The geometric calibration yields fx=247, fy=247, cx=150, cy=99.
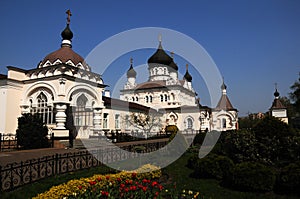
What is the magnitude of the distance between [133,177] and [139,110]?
27030 mm

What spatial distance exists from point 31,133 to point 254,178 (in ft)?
45.7

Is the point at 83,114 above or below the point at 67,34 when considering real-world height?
below

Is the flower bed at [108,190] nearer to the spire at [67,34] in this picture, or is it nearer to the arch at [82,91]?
the arch at [82,91]

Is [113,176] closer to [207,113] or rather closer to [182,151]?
[182,151]

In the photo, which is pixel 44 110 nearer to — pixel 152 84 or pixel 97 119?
pixel 97 119

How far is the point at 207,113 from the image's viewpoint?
42.2m

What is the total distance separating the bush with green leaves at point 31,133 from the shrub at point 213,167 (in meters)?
11.6

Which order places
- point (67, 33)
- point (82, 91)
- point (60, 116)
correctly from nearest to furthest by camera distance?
point (60, 116)
point (82, 91)
point (67, 33)

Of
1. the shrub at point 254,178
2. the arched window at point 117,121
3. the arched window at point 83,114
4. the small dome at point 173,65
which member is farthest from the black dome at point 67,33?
the small dome at point 173,65

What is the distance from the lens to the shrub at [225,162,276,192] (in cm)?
738

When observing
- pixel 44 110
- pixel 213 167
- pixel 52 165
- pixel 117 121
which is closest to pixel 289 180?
pixel 213 167

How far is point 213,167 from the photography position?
29.4 ft

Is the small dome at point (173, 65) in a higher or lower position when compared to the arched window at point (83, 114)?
higher

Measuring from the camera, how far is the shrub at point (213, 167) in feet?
29.1
